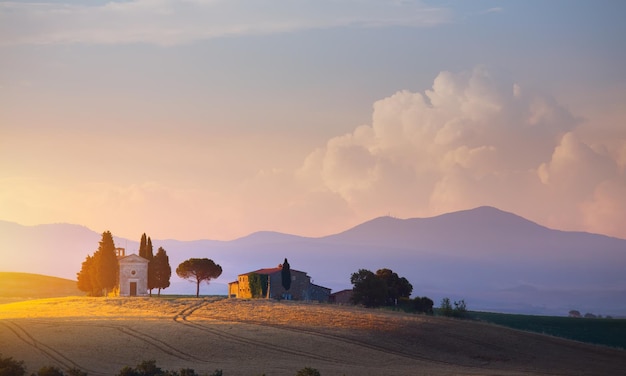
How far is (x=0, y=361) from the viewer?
223ft

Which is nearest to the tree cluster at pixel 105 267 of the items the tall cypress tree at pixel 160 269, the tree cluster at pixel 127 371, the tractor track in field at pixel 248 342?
the tall cypress tree at pixel 160 269

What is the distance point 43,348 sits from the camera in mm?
85562

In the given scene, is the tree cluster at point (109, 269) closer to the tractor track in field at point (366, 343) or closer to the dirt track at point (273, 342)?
the dirt track at point (273, 342)

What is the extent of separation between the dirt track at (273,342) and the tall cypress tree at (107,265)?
14360mm

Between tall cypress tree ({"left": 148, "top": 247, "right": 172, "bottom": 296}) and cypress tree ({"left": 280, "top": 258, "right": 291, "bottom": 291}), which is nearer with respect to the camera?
cypress tree ({"left": 280, "top": 258, "right": 291, "bottom": 291})

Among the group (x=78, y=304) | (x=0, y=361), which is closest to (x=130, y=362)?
(x=0, y=361)

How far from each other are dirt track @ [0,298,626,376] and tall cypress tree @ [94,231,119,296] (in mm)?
14360

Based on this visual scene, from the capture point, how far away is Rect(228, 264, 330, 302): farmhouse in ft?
454

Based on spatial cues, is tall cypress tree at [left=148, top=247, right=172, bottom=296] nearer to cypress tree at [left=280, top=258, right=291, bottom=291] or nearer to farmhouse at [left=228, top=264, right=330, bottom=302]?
farmhouse at [left=228, top=264, right=330, bottom=302]

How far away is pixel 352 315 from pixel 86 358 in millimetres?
38173

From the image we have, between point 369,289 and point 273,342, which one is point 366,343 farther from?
point 369,289

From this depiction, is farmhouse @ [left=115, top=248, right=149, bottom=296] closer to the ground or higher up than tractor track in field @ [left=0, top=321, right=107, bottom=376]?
higher up

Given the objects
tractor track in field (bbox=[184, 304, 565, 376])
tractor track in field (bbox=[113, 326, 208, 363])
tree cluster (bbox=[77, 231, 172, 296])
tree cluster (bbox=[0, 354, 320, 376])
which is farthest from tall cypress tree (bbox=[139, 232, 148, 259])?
tree cluster (bbox=[0, 354, 320, 376])

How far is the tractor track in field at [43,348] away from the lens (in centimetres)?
7656
